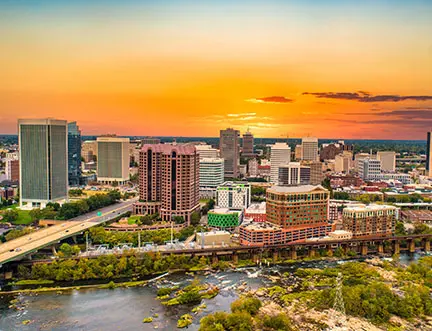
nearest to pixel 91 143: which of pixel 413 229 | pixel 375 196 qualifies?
pixel 375 196

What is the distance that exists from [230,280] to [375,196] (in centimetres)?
3171

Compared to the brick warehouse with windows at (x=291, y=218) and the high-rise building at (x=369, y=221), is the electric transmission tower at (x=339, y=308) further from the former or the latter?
the high-rise building at (x=369, y=221)

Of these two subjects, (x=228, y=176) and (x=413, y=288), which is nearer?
(x=413, y=288)

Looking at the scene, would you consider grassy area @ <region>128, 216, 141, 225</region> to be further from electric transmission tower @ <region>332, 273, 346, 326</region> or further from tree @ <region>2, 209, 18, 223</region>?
electric transmission tower @ <region>332, 273, 346, 326</region>

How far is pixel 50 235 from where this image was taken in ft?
107

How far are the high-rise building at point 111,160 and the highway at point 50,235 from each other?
21835 millimetres

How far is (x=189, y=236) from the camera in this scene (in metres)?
35.3

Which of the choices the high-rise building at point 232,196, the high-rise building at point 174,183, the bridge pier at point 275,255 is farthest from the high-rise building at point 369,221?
the high-rise building at point 174,183

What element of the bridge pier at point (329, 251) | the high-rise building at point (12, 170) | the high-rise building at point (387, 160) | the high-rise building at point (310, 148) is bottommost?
the bridge pier at point (329, 251)

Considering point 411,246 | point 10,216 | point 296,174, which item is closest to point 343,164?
point 296,174

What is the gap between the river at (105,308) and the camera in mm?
20094

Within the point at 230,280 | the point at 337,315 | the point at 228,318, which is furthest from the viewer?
the point at 230,280

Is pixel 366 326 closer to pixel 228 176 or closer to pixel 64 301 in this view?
pixel 64 301

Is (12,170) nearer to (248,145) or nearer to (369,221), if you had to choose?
(369,221)
